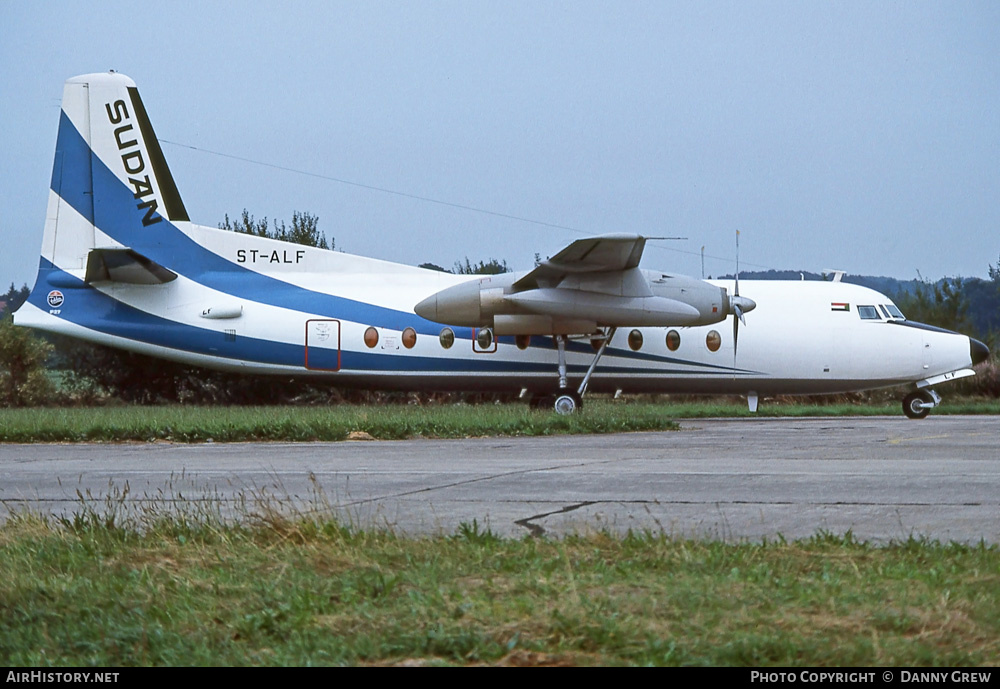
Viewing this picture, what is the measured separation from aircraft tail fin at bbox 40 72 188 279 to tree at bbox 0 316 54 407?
9.12 metres

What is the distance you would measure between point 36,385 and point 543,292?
18.7 metres

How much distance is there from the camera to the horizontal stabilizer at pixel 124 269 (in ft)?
80.8

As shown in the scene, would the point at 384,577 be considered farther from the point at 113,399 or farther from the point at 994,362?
the point at 994,362

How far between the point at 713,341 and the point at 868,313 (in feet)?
13.3

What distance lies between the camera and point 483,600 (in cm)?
497

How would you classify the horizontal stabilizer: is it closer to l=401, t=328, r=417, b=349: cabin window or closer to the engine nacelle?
l=401, t=328, r=417, b=349: cabin window

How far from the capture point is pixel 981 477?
10.2m

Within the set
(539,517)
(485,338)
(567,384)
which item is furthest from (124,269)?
(539,517)

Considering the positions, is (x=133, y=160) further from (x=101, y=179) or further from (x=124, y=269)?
(x=124, y=269)

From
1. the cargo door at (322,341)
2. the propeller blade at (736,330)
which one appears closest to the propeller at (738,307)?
the propeller blade at (736,330)

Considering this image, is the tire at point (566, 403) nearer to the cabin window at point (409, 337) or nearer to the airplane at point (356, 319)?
the airplane at point (356, 319)

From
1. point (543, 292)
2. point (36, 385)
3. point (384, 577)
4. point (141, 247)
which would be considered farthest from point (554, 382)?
point (384, 577)

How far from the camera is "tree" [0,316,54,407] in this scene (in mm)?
33500

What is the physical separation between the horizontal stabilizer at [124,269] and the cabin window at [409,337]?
572 cm
